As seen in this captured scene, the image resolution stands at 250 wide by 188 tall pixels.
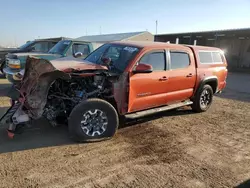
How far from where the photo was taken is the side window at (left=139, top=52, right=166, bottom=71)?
5.18m

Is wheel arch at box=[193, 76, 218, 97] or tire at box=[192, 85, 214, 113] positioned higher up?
wheel arch at box=[193, 76, 218, 97]

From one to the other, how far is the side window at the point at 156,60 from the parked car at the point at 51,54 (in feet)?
9.02

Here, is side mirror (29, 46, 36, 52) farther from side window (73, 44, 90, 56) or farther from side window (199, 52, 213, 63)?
side window (199, 52, 213, 63)

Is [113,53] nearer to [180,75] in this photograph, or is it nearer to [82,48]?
[180,75]

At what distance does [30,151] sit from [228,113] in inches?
218

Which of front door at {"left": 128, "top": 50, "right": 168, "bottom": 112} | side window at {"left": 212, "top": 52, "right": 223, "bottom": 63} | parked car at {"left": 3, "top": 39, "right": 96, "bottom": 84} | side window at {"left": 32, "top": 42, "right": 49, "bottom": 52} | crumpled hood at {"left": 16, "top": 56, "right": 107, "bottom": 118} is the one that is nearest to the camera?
crumpled hood at {"left": 16, "top": 56, "right": 107, "bottom": 118}

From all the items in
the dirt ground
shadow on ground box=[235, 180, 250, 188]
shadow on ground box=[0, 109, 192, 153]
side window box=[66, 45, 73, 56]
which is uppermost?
side window box=[66, 45, 73, 56]

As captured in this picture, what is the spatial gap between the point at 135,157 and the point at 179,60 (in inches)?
117

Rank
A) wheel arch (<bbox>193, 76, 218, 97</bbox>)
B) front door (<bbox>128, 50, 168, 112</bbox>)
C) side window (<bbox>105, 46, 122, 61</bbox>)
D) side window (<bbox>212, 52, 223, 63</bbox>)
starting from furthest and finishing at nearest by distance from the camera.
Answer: side window (<bbox>212, 52, 223, 63</bbox>), wheel arch (<bbox>193, 76, 218, 97</bbox>), side window (<bbox>105, 46, 122, 61</bbox>), front door (<bbox>128, 50, 168, 112</bbox>)

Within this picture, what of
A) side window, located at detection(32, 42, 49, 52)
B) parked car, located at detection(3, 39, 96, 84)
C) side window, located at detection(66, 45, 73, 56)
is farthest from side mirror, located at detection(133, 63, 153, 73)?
side window, located at detection(32, 42, 49, 52)

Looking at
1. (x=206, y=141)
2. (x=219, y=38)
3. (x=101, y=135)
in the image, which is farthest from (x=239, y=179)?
(x=219, y=38)

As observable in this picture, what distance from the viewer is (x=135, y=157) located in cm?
398

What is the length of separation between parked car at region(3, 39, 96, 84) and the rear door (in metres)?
2.97

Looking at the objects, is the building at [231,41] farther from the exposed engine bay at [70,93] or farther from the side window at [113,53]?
the exposed engine bay at [70,93]
